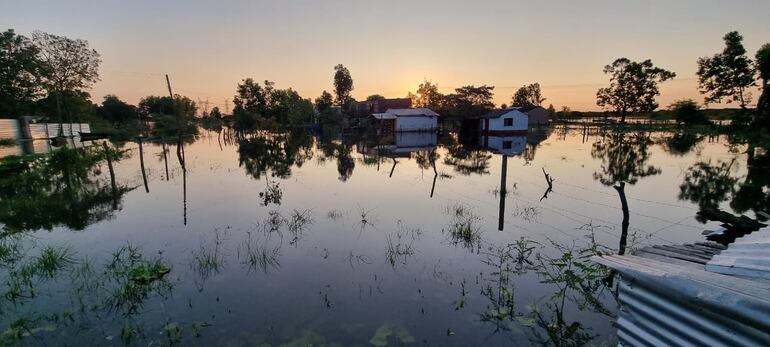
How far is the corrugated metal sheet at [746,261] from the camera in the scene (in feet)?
9.52

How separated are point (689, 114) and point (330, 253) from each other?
6599 cm

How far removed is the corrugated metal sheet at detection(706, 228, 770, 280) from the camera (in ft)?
9.52

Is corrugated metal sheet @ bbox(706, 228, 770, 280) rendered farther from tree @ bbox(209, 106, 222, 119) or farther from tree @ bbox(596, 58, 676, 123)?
tree @ bbox(209, 106, 222, 119)

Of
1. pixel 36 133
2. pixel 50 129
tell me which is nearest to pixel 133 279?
pixel 36 133

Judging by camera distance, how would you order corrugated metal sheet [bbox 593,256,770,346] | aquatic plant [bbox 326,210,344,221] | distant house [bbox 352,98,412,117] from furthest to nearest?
distant house [bbox 352,98,412,117] → aquatic plant [bbox 326,210,344,221] → corrugated metal sheet [bbox 593,256,770,346]

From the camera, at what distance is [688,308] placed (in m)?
2.71

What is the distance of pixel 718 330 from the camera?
2.47 m

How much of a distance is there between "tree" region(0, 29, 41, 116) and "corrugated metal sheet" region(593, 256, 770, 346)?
61.3 m

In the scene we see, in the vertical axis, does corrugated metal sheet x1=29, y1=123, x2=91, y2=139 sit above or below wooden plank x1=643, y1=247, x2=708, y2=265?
above

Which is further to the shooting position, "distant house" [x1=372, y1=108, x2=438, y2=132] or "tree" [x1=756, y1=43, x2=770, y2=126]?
"distant house" [x1=372, y1=108, x2=438, y2=132]

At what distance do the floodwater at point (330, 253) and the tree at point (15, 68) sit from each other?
38.9 metres

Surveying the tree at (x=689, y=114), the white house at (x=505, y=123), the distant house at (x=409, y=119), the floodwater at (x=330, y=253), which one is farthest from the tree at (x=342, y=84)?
the floodwater at (x=330, y=253)

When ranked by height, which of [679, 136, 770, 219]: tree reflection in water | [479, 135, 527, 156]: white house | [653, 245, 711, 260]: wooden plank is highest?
[653, 245, 711, 260]: wooden plank

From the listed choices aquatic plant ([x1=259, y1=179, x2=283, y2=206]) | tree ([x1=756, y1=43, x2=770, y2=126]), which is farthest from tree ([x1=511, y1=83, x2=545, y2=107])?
aquatic plant ([x1=259, y1=179, x2=283, y2=206])
